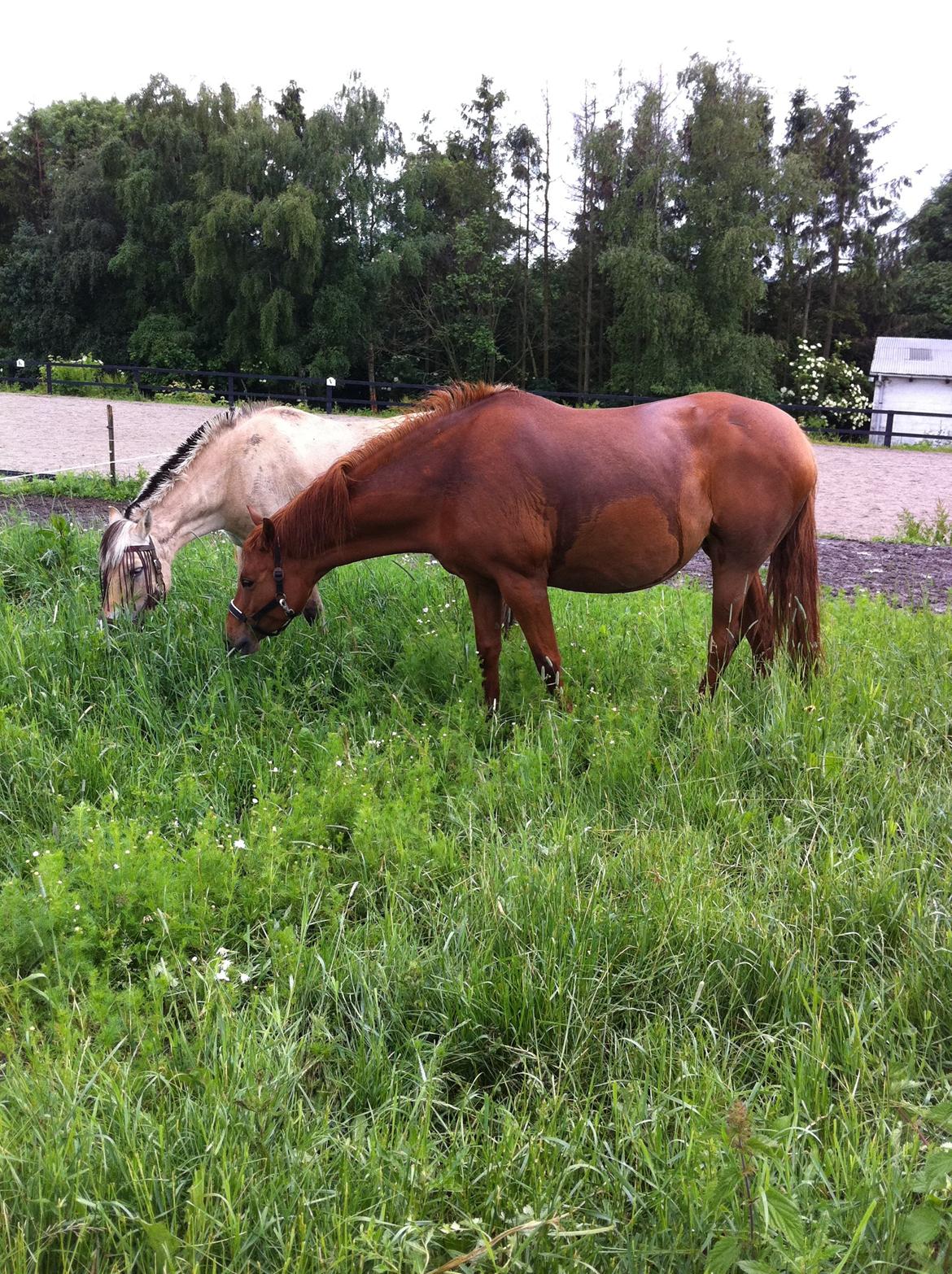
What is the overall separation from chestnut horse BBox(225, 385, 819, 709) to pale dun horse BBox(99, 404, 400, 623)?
1.22 meters

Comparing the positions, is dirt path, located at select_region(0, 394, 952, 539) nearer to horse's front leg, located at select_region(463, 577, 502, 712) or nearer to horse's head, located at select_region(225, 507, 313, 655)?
horse's head, located at select_region(225, 507, 313, 655)

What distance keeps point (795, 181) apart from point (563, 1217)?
120 ft

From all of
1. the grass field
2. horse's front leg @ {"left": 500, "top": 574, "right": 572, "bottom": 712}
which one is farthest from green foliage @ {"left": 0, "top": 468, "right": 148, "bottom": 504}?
horse's front leg @ {"left": 500, "top": 574, "right": 572, "bottom": 712}

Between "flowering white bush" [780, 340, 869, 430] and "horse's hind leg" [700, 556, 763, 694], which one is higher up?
"flowering white bush" [780, 340, 869, 430]

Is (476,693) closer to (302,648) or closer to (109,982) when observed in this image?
(302,648)

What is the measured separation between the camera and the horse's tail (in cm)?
487

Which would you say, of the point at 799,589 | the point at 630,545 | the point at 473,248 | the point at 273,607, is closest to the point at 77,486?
the point at 273,607

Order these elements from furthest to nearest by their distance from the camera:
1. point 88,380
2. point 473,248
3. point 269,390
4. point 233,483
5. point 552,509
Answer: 1. point 473,248
2. point 88,380
3. point 269,390
4. point 233,483
5. point 552,509

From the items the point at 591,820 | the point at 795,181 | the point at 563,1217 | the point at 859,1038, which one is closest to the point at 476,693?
the point at 591,820

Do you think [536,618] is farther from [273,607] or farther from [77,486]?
[77,486]

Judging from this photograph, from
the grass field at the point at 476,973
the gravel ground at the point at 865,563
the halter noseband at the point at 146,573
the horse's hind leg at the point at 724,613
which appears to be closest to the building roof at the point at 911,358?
the gravel ground at the point at 865,563

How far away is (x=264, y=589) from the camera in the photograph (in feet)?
15.9

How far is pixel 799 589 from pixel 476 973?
314cm

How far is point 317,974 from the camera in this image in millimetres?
2705
